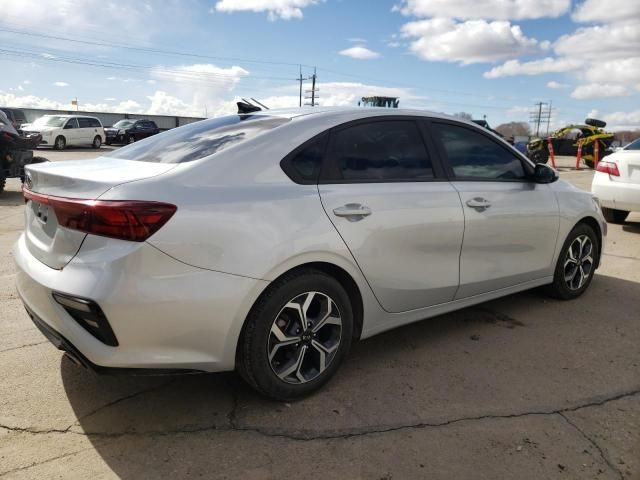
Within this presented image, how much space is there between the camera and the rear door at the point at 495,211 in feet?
11.6

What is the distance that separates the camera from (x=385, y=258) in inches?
120

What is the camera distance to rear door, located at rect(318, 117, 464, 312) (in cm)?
292

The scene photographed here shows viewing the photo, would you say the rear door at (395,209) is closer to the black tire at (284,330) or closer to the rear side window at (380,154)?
the rear side window at (380,154)

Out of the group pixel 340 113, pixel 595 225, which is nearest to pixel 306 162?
pixel 340 113

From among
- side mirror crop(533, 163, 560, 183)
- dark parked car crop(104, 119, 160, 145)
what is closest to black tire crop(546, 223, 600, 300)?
side mirror crop(533, 163, 560, 183)

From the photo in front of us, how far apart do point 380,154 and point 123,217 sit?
1.59 meters

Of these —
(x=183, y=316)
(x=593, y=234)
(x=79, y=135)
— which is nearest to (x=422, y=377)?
(x=183, y=316)

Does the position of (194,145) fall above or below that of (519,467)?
above

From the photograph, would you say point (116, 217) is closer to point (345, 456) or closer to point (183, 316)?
point (183, 316)

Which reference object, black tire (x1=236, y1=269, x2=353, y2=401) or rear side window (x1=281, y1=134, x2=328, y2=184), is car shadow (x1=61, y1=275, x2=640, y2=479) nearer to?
black tire (x1=236, y1=269, x2=353, y2=401)

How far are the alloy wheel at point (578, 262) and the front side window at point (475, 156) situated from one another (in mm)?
958

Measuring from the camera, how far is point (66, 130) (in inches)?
1009

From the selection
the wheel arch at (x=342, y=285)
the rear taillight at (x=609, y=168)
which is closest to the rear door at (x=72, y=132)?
the rear taillight at (x=609, y=168)

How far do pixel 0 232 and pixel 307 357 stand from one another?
5.92m
